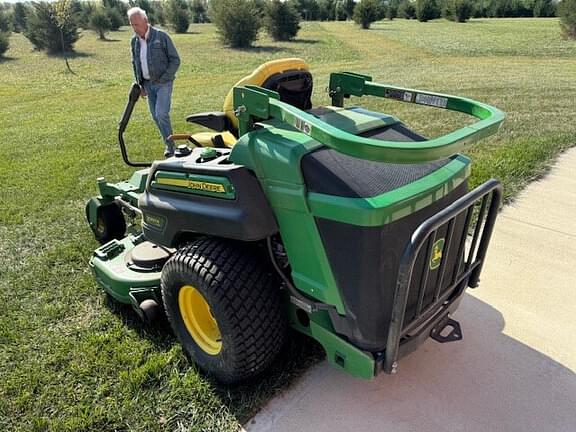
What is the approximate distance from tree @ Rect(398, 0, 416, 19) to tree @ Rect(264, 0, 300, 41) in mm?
23418

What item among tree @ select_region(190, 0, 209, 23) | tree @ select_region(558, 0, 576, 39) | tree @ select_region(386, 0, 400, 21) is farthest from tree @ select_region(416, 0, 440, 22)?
tree @ select_region(558, 0, 576, 39)

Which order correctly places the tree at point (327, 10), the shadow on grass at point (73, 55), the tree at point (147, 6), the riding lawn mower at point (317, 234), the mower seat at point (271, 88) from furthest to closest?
the tree at point (327, 10) < the tree at point (147, 6) < the shadow on grass at point (73, 55) < the mower seat at point (271, 88) < the riding lawn mower at point (317, 234)

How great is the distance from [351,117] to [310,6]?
170 feet

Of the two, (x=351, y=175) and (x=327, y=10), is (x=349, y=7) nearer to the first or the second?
(x=327, y=10)

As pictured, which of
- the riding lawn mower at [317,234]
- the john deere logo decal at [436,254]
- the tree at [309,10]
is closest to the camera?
the riding lawn mower at [317,234]

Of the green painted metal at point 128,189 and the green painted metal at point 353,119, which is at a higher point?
the green painted metal at point 353,119

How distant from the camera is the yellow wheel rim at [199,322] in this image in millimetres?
2438

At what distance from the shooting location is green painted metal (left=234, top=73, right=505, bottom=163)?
1.55 m

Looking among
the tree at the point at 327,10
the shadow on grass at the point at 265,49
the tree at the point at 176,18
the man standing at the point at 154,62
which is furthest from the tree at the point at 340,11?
the man standing at the point at 154,62

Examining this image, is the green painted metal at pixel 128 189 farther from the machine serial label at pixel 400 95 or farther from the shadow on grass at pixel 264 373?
the machine serial label at pixel 400 95

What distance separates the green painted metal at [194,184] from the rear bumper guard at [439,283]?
0.80m

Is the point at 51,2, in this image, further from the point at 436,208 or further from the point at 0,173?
the point at 436,208

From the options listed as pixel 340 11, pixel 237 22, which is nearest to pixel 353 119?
pixel 237 22

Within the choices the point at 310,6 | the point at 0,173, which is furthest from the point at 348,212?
the point at 310,6
